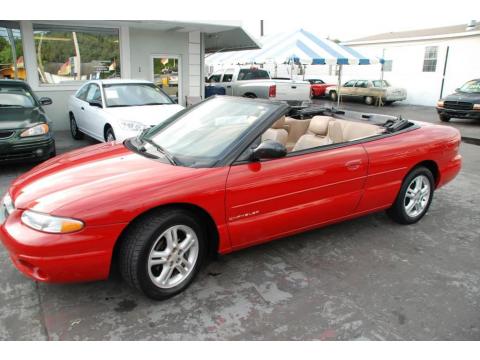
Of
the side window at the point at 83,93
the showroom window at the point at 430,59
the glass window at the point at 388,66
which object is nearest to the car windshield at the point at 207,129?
the side window at the point at 83,93

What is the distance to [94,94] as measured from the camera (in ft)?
27.6

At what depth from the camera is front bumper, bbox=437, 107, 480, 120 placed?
1387cm

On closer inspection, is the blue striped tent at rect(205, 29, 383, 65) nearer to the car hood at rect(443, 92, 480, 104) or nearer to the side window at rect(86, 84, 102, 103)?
the car hood at rect(443, 92, 480, 104)

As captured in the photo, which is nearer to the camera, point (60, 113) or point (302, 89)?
point (60, 113)

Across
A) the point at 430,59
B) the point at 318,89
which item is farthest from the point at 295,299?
the point at 318,89

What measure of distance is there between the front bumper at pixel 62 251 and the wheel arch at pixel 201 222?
11 centimetres

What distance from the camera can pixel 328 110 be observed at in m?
5.03

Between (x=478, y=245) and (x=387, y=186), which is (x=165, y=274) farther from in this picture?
(x=478, y=245)

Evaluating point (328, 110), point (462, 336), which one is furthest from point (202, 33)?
point (462, 336)

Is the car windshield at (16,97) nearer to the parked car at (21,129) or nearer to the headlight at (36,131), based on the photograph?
the parked car at (21,129)

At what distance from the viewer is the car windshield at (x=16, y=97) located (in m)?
7.18

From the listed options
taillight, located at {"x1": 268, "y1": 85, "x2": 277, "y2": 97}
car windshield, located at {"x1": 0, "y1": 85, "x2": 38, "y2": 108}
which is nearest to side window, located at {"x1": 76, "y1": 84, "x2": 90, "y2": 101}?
car windshield, located at {"x1": 0, "y1": 85, "x2": 38, "y2": 108}

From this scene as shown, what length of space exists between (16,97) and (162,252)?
5935 millimetres

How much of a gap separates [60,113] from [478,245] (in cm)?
1033
